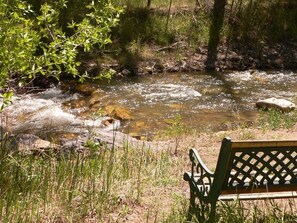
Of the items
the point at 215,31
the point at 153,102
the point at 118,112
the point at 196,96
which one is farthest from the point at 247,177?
the point at 215,31

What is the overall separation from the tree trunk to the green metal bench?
37.7 ft

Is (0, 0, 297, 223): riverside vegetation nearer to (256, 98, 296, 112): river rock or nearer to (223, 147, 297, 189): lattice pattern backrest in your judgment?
(223, 147, 297, 189): lattice pattern backrest

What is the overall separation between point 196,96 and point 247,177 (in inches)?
336

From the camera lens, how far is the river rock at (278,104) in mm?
11578

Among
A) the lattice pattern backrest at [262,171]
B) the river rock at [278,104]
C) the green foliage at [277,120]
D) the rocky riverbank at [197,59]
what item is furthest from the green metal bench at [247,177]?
the rocky riverbank at [197,59]

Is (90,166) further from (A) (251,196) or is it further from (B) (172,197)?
(A) (251,196)

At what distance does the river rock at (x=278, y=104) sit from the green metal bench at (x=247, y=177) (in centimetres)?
698

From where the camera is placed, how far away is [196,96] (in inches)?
516

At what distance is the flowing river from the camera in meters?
11.3

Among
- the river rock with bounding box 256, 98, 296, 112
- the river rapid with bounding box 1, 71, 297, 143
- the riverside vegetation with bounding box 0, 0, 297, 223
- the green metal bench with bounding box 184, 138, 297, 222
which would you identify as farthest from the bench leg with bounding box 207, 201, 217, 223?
the river rock with bounding box 256, 98, 296, 112

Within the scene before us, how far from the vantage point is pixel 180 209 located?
499cm

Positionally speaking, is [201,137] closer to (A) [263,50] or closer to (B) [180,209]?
(B) [180,209]

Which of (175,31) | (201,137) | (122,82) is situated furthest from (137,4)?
(201,137)

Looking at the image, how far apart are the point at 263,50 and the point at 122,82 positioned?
5.48 m
